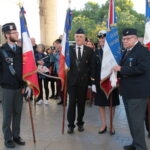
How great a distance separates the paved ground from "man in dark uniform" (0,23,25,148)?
23.1 inches

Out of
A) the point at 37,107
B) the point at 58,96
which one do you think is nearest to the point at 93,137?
the point at 37,107

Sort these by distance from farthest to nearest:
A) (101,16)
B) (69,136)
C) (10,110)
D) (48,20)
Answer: (101,16) < (48,20) < (69,136) < (10,110)

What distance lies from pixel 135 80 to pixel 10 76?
2.02 meters

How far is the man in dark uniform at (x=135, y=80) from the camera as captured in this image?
13.4 feet

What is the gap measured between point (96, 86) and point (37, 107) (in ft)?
9.40

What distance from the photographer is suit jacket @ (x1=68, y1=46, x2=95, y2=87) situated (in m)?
5.59

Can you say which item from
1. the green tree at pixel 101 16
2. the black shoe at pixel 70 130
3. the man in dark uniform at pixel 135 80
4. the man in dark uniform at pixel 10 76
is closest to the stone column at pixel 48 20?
the black shoe at pixel 70 130

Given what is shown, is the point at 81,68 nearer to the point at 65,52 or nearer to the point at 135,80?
the point at 65,52

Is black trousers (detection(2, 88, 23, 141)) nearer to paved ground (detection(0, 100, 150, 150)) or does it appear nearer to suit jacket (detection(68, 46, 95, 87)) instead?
paved ground (detection(0, 100, 150, 150))

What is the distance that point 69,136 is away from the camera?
5.46 m

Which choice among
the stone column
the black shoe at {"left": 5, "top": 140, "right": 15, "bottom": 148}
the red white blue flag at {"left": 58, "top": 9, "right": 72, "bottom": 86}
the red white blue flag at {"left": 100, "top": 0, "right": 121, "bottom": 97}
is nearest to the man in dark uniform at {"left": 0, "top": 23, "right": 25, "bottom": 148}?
the black shoe at {"left": 5, "top": 140, "right": 15, "bottom": 148}

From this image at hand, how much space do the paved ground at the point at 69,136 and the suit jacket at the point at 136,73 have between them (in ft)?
3.85

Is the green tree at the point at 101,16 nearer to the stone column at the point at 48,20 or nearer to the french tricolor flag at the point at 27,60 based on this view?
the stone column at the point at 48,20

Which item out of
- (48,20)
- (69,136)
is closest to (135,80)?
(69,136)
